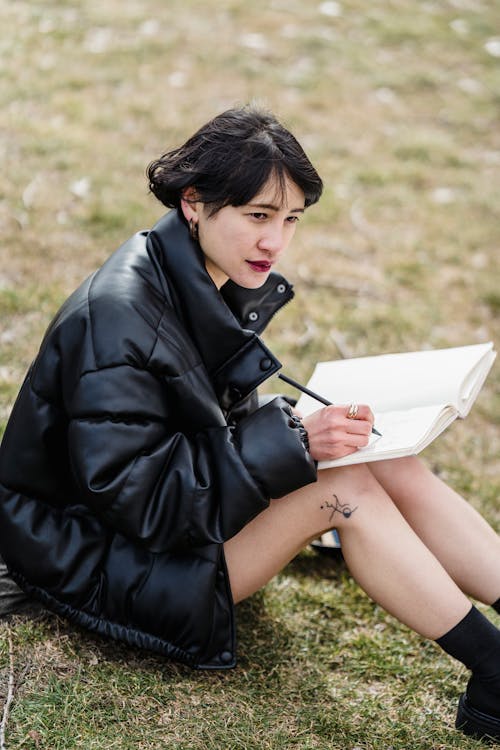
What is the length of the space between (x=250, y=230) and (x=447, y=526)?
95 cm

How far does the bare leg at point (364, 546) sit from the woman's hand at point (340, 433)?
4.1 inches

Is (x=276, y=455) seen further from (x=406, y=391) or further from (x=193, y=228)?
(x=193, y=228)

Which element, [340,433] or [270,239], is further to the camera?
[270,239]

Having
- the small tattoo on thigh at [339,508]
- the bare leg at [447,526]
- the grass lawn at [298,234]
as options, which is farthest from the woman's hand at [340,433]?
the grass lawn at [298,234]

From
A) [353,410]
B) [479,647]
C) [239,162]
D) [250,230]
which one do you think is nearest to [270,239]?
[250,230]

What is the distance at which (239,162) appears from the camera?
244 cm

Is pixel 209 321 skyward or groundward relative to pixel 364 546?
skyward

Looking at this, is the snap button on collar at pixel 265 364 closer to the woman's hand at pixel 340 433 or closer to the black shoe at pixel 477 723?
the woman's hand at pixel 340 433

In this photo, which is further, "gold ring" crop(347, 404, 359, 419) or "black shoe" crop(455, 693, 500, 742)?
"black shoe" crop(455, 693, 500, 742)

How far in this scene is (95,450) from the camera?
2236mm

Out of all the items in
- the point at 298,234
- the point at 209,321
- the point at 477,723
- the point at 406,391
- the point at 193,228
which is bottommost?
the point at 298,234

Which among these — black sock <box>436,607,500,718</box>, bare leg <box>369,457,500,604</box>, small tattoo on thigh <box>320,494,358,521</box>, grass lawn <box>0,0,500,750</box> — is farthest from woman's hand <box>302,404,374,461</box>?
grass lawn <box>0,0,500,750</box>

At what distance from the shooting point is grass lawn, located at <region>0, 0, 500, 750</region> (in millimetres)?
2494

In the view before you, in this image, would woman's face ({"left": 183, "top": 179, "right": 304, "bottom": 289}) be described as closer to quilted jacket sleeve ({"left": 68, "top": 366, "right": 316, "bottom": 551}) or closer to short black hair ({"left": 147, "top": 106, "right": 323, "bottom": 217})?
short black hair ({"left": 147, "top": 106, "right": 323, "bottom": 217})
